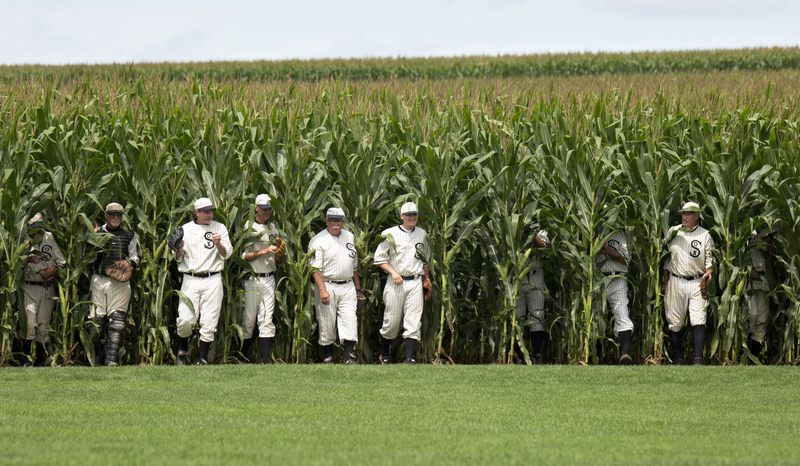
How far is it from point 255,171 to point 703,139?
597 centimetres

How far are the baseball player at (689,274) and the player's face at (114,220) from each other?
22.8 feet

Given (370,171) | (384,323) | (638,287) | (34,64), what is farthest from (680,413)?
(34,64)

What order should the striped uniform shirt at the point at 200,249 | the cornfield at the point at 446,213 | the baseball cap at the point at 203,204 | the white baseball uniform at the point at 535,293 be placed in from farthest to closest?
the white baseball uniform at the point at 535,293 < the cornfield at the point at 446,213 < the striped uniform shirt at the point at 200,249 < the baseball cap at the point at 203,204

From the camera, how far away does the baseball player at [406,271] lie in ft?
33.5

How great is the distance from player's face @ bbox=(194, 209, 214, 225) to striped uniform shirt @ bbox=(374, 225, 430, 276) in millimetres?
2127

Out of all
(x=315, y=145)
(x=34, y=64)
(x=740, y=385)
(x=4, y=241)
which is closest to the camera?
(x=740, y=385)

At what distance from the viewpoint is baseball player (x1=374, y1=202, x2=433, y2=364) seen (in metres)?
10.2

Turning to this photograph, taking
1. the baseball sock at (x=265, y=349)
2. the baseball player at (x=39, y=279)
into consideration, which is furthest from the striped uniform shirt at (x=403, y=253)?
the baseball player at (x=39, y=279)

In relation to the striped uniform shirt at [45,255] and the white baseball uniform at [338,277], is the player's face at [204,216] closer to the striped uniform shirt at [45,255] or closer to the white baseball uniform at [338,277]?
the white baseball uniform at [338,277]

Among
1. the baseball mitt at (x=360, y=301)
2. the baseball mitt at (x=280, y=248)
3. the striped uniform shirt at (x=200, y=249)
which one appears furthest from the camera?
the baseball mitt at (x=360, y=301)

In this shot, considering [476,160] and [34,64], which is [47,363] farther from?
[34,64]

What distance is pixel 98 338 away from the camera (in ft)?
33.9

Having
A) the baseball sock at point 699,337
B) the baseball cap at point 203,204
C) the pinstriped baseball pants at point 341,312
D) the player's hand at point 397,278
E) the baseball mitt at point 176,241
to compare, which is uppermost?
the baseball cap at point 203,204

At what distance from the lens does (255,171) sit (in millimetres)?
10406
